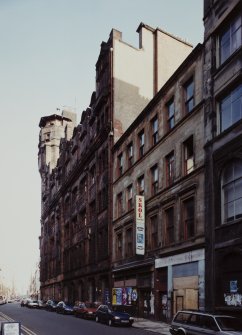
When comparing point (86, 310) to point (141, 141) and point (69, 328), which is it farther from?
point (141, 141)

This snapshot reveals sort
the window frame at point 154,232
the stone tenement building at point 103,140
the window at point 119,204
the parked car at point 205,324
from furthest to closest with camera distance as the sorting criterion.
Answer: the stone tenement building at point 103,140
the window at point 119,204
the window frame at point 154,232
the parked car at point 205,324

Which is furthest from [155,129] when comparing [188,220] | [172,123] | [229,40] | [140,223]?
[229,40]

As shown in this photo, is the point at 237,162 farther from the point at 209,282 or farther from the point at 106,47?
the point at 106,47

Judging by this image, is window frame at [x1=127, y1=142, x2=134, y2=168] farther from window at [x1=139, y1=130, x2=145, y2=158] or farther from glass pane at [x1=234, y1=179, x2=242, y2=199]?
glass pane at [x1=234, y1=179, x2=242, y2=199]

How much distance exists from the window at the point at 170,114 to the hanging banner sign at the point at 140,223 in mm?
6404

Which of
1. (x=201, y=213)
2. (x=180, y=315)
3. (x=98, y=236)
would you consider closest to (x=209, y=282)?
(x=201, y=213)

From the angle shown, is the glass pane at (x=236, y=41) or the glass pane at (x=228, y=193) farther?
the glass pane at (x=236, y=41)

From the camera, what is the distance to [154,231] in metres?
36.9

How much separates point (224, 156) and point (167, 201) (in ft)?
27.9

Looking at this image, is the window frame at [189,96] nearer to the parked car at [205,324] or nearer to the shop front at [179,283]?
the shop front at [179,283]

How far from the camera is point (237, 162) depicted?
84.2ft

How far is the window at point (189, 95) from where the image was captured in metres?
32.3

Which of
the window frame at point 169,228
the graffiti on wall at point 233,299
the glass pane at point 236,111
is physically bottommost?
the graffiti on wall at point 233,299

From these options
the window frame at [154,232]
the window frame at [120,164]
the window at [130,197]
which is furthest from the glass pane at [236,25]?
the window frame at [120,164]
